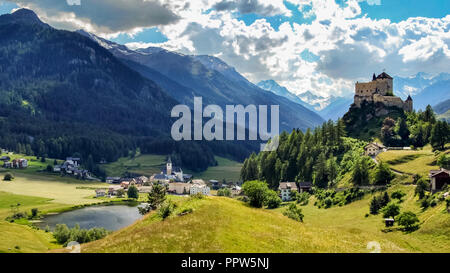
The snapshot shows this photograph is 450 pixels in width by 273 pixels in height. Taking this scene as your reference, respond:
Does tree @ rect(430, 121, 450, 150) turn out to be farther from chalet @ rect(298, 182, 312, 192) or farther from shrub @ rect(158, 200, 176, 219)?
shrub @ rect(158, 200, 176, 219)

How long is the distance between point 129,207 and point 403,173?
127 meters

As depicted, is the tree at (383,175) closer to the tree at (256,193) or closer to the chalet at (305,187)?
the chalet at (305,187)

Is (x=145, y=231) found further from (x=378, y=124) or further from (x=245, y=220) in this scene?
(x=378, y=124)

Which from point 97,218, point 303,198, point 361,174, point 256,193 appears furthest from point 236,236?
point 97,218

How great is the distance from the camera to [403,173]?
10456 centimetres

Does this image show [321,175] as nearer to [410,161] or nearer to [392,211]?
[410,161]

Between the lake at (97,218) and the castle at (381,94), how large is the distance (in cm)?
12501

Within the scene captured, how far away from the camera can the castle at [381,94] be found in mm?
176750

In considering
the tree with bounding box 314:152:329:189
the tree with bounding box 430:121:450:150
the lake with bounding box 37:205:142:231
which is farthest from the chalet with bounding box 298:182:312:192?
the lake with bounding box 37:205:142:231

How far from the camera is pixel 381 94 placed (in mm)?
183750

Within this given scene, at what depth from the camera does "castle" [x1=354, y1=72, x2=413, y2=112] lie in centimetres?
17675

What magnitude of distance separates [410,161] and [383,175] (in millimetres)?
16419

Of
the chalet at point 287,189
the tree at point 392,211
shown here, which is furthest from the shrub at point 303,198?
the tree at point 392,211
